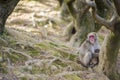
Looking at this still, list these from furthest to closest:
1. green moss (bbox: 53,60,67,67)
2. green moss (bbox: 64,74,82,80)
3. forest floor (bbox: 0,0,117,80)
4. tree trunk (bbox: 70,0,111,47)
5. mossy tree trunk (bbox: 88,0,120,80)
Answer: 1. tree trunk (bbox: 70,0,111,47)
2. green moss (bbox: 53,60,67,67)
3. mossy tree trunk (bbox: 88,0,120,80)
4. green moss (bbox: 64,74,82,80)
5. forest floor (bbox: 0,0,117,80)

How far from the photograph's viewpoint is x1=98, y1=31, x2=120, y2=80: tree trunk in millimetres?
9930

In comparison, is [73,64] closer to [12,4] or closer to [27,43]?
[27,43]

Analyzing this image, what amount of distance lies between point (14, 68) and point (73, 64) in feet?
8.06

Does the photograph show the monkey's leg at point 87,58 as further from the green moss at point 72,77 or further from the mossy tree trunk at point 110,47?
the green moss at point 72,77

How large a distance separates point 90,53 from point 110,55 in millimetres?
1091

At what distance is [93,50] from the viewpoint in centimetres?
1115

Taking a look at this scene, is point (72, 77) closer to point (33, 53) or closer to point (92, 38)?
point (33, 53)

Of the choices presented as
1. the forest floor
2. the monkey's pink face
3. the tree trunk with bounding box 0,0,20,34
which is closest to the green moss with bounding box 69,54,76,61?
the forest floor

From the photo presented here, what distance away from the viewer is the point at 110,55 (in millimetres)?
10141

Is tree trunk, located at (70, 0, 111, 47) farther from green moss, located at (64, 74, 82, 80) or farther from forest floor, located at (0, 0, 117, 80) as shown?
green moss, located at (64, 74, 82, 80)

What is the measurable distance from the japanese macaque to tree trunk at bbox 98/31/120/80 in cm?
60

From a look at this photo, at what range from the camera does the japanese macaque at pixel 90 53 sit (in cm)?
1092

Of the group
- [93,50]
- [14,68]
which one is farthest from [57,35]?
[14,68]

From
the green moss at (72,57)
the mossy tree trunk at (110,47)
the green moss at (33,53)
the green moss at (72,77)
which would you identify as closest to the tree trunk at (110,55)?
the mossy tree trunk at (110,47)
